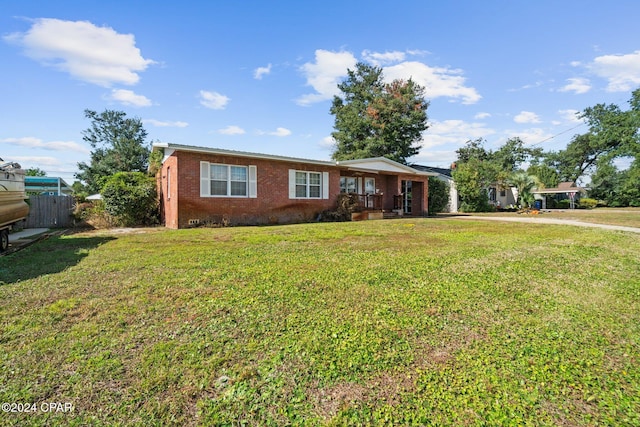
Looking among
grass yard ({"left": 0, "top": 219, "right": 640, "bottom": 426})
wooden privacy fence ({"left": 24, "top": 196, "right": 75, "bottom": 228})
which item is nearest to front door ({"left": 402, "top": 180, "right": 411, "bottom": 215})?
grass yard ({"left": 0, "top": 219, "right": 640, "bottom": 426})

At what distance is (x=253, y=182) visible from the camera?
1298 cm

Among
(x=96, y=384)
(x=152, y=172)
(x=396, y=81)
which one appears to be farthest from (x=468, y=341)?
(x=396, y=81)

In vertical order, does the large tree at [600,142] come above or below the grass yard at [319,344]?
above

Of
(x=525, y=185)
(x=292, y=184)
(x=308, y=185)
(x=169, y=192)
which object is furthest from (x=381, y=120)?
(x=169, y=192)

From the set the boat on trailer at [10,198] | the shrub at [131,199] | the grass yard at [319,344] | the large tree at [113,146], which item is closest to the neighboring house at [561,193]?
the grass yard at [319,344]

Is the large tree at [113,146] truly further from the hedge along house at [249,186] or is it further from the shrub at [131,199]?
the shrub at [131,199]

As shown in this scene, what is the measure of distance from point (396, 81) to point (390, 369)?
3077 centimetres

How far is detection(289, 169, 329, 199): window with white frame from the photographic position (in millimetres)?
14262

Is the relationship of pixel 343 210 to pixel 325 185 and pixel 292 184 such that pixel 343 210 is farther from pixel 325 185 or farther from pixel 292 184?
pixel 292 184

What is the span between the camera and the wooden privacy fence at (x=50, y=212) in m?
13.0

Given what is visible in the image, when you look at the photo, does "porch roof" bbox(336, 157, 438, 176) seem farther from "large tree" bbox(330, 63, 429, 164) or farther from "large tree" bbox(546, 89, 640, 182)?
"large tree" bbox(546, 89, 640, 182)

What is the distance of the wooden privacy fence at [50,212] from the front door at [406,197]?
17548 mm

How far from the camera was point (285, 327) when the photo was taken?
2.84m

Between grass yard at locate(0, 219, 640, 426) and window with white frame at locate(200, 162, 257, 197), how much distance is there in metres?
6.97
